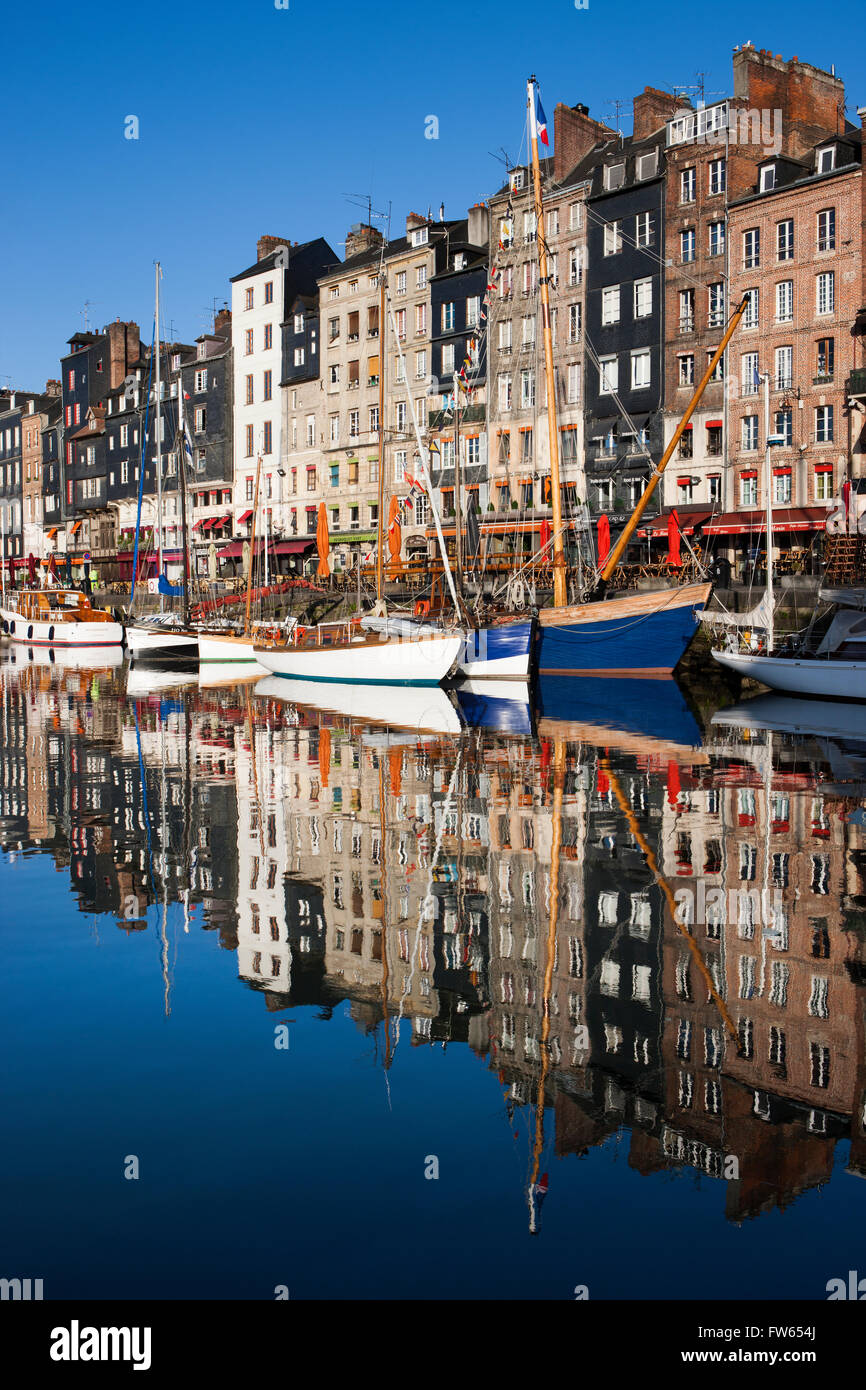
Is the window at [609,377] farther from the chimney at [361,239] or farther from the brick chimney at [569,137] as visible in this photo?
the chimney at [361,239]

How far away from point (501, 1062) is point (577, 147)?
5853 centimetres

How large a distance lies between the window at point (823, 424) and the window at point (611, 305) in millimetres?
12153

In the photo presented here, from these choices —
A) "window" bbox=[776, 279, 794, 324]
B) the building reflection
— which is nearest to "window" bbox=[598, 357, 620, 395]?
"window" bbox=[776, 279, 794, 324]

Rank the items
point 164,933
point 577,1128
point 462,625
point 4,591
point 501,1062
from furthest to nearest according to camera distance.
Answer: point 4,591
point 462,625
point 164,933
point 501,1062
point 577,1128

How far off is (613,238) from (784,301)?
33.9 feet

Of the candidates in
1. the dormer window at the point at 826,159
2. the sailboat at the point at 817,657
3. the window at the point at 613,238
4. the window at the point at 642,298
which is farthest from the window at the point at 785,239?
the sailboat at the point at 817,657

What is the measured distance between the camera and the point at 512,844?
534 inches

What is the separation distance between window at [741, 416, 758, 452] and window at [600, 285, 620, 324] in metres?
9.13

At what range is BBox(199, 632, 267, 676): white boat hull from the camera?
49.5m

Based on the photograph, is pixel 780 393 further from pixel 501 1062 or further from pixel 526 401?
pixel 501 1062

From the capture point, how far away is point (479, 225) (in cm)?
6316

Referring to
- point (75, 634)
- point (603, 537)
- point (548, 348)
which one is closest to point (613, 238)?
point (603, 537)

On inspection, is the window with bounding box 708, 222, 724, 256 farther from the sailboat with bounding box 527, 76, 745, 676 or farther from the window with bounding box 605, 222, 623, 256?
the sailboat with bounding box 527, 76, 745, 676
